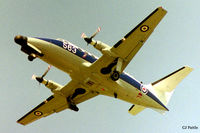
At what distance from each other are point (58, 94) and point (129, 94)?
20.7 feet

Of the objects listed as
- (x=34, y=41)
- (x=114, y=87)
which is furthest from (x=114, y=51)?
(x=34, y=41)

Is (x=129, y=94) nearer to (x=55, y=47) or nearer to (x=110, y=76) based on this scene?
(x=110, y=76)

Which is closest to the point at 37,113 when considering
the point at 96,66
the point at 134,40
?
the point at 96,66

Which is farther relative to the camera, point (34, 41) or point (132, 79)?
point (132, 79)

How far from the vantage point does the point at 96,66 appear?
832 inches

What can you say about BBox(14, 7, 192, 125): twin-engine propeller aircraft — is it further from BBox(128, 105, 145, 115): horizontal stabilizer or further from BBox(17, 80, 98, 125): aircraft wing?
BBox(128, 105, 145, 115): horizontal stabilizer

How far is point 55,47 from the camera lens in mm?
20750

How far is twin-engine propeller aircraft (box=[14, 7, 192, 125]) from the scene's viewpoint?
2025 centimetres

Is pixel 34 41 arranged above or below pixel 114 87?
above

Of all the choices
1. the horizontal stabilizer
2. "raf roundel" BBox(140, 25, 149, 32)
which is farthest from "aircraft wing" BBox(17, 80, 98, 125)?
"raf roundel" BBox(140, 25, 149, 32)

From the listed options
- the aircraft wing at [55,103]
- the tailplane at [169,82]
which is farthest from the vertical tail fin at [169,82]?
the aircraft wing at [55,103]

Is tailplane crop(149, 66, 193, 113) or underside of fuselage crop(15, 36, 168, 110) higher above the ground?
tailplane crop(149, 66, 193, 113)

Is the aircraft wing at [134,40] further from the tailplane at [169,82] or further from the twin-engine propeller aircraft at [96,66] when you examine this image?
the tailplane at [169,82]

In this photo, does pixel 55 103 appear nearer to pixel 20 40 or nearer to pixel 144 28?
pixel 20 40
